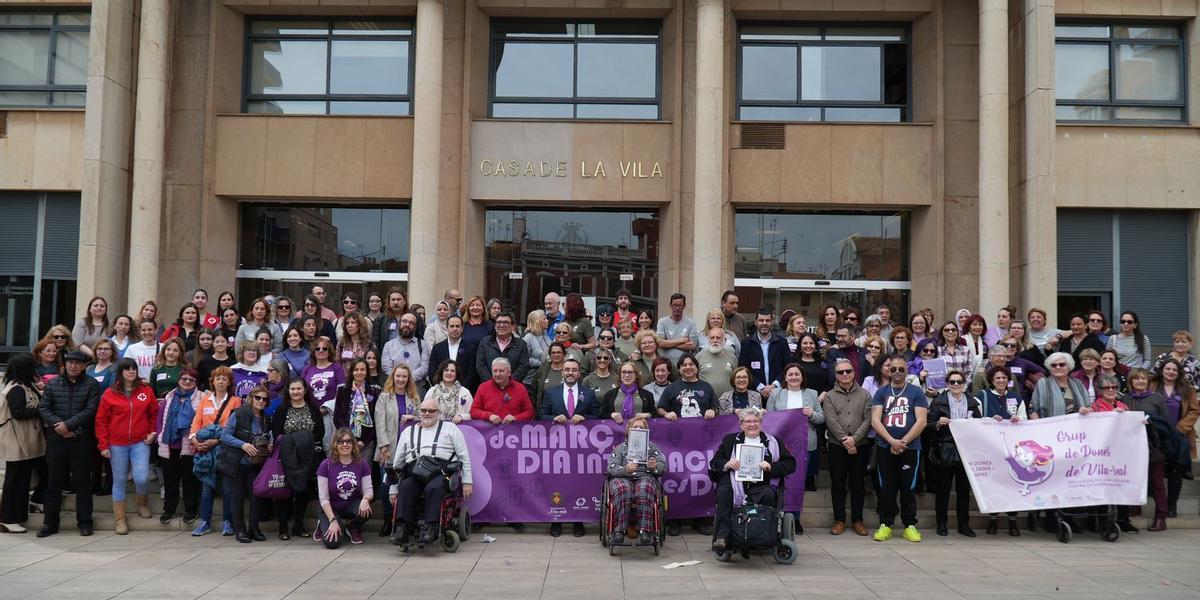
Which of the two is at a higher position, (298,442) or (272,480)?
(298,442)

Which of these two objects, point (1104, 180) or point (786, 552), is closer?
point (786, 552)

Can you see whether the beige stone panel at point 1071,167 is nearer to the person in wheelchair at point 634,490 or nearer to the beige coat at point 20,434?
the person in wheelchair at point 634,490

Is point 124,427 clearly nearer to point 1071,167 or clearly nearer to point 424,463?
point 424,463

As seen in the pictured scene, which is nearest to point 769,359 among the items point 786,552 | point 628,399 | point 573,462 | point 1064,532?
point 628,399

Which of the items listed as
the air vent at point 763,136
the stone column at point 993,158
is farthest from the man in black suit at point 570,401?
the stone column at point 993,158

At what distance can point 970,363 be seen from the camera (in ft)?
39.5

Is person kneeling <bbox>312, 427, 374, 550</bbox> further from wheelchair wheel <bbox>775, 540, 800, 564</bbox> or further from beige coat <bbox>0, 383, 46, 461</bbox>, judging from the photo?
wheelchair wheel <bbox>775, 540, 800, 564</bbox>

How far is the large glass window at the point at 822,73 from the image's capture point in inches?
744

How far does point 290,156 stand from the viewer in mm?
18453

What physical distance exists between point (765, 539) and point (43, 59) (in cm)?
1868

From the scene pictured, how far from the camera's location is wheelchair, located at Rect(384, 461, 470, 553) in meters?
9.59

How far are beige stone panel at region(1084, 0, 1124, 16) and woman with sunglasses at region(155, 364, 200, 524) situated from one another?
1837 centimetres

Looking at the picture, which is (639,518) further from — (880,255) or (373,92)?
(373,92)

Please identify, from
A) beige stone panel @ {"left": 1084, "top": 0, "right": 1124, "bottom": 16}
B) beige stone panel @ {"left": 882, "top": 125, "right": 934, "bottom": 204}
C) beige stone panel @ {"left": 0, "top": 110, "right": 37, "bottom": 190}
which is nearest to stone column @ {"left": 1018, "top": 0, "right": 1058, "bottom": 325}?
beige stone panel @ {"left": 882, "top": 125, "right": 934, "bottom": 204}
